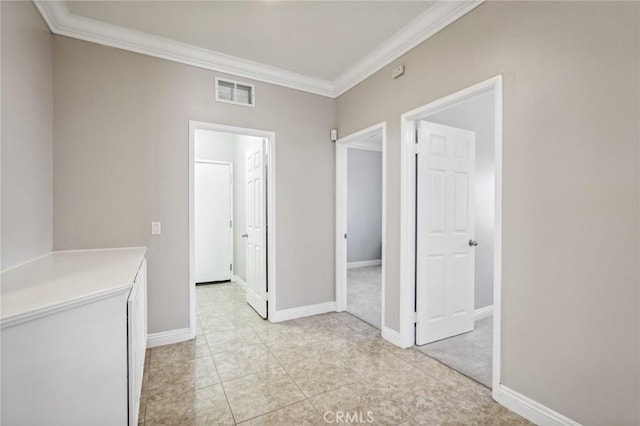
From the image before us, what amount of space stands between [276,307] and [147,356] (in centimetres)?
130

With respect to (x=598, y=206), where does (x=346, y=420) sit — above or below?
below

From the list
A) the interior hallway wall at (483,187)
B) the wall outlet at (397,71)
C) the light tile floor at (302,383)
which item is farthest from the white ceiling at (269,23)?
the light tile floor at (302,383)

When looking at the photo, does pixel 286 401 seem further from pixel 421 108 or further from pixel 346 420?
pixel 421 108

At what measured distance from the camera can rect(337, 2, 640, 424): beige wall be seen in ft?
4.62

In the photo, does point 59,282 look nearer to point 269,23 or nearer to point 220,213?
point 269,23

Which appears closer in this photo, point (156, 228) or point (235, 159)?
point (156, 228)

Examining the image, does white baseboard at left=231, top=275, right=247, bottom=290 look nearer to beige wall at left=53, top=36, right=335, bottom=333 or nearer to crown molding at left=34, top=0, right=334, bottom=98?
beige wall at left=53, top=36, right=335, bottom=333

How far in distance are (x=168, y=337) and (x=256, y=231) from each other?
58.2 inches

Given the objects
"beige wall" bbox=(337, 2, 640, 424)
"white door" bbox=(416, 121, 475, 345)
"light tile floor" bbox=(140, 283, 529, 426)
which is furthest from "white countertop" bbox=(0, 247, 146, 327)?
"white door" bbox=(416, 121, 475, 345)

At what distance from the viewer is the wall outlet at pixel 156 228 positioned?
2734 mm

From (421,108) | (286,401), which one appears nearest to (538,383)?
(286,401)

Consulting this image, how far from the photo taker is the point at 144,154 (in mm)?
2707

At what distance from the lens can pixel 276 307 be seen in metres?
3.37

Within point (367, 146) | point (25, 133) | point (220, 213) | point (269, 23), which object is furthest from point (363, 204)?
point (25, 133)
